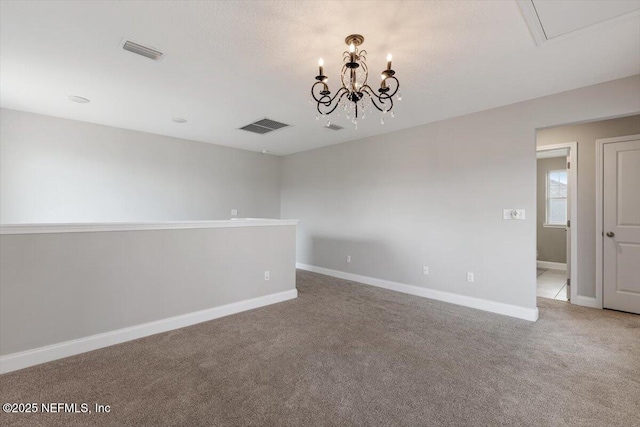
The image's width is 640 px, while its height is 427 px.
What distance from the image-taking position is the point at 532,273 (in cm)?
332

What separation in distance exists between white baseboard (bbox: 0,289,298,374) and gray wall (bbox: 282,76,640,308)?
2269 mm

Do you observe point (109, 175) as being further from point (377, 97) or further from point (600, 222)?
point (600, 222)

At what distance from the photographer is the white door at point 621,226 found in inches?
138

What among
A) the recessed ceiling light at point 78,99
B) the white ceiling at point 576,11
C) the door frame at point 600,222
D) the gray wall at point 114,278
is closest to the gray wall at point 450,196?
the door frame at point 600,222

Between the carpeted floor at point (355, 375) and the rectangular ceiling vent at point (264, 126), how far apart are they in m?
2.83

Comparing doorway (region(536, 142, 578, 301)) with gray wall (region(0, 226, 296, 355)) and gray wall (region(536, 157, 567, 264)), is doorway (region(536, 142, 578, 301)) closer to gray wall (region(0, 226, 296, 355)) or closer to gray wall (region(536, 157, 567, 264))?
gray wall (region(536, 157, 567, 264))

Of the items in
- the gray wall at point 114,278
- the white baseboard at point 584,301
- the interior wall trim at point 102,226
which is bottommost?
the white baseboard at point 584,301

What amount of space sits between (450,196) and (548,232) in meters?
4.28

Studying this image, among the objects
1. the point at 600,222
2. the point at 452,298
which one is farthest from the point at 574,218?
the point at 452,298

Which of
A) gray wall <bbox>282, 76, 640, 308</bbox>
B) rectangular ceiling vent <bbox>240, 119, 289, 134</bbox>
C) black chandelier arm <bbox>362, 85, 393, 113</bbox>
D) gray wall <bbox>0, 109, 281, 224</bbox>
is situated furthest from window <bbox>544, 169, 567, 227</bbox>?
gray wall <bbox>0, 109, 281, 224</bbox>

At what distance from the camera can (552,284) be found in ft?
16.7

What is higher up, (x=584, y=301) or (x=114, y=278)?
(x=114, y=278)

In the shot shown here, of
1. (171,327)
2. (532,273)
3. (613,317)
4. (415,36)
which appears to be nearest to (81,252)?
(171,327)

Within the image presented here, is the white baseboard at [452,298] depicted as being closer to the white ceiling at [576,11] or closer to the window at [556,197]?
the white ceiling at [576,11]
